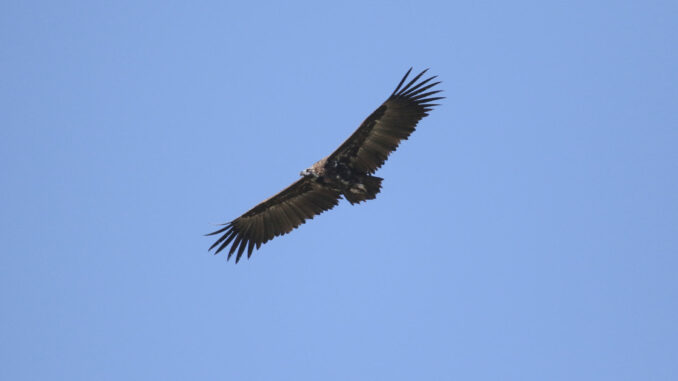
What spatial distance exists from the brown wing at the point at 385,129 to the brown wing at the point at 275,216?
5.37ft

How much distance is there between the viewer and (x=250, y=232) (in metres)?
23.4

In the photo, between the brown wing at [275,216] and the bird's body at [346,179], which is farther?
the brown wing at [275,216]

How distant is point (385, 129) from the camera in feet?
69.9

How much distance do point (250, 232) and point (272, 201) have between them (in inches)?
45.8

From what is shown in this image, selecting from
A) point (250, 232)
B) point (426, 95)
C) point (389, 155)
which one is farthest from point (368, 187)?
point (250, 232)

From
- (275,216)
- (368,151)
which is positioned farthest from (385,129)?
(275,216)

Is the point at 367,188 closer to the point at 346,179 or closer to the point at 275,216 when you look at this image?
the point at 346,179

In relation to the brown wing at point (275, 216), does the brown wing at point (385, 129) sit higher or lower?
higher

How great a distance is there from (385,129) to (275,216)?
426 cm

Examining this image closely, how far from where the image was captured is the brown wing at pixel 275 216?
2283cm

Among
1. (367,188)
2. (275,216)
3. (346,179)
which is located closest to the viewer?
(367,188)

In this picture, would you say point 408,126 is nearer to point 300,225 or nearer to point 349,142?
point 349,142

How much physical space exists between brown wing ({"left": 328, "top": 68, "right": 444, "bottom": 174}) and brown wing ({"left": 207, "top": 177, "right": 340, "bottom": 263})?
1.64 m

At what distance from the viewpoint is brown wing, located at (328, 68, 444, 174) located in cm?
2108
